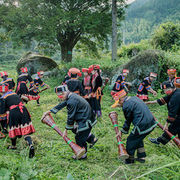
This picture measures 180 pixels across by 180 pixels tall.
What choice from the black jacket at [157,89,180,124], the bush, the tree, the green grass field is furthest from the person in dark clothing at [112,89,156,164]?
the bush

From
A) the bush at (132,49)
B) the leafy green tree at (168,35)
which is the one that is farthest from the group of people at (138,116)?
the leafy green tree at (168,35)

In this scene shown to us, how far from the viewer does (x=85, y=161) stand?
11.3 ft

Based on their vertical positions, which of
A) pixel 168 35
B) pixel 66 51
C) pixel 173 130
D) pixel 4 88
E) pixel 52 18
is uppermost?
pixel 52 18

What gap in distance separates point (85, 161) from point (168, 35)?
1739cm

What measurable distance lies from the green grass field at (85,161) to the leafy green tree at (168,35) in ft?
45.0

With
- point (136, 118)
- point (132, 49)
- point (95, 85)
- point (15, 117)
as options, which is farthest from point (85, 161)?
point (132, 49)

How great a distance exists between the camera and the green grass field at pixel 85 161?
2.29 m

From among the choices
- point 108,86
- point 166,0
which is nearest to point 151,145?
point 108,86

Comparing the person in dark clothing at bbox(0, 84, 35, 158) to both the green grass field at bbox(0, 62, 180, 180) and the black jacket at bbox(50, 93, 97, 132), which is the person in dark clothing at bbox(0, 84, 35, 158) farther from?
the black jacket at bbox(50, 93, 97, 132)

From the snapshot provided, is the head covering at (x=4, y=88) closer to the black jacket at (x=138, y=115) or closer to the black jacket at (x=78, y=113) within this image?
the black jacket at (x=78, y=113)

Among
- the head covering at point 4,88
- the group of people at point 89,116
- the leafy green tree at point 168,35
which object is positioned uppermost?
the leafy green tree at point 168,35

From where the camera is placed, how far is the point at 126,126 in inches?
128

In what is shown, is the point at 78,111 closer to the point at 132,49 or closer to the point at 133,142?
the point at 133,142

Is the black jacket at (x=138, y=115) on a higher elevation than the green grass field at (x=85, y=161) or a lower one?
higher
